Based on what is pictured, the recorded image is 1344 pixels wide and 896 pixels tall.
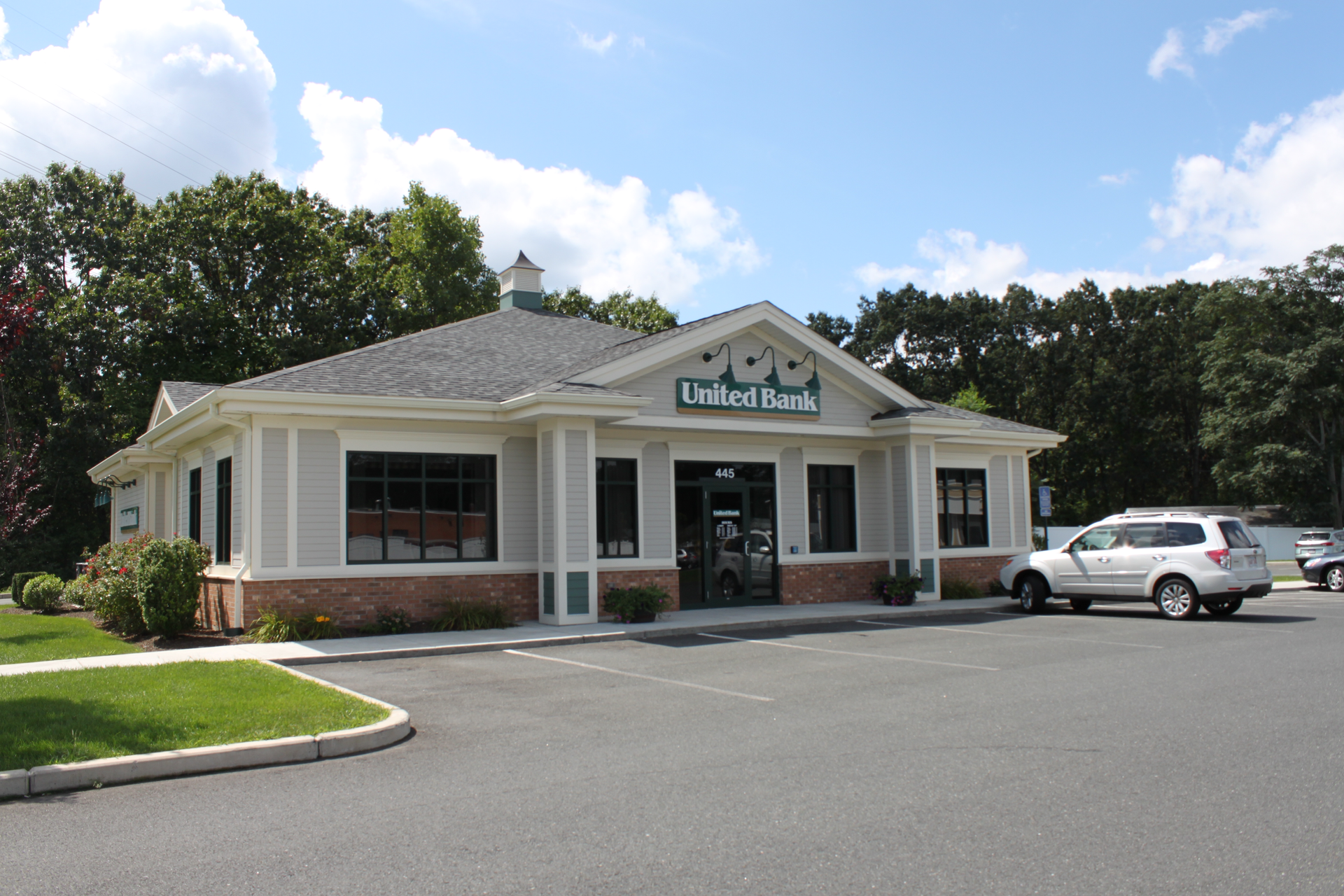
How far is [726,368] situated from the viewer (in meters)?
18.2

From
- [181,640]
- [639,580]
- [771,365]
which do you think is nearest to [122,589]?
[181,640]

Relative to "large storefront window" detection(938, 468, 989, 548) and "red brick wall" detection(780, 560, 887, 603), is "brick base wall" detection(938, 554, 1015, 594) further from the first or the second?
"red brick wall" detection(780, 560, 887, 603)

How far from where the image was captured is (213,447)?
1741 centimetres

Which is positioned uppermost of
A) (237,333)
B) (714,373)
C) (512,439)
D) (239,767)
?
(237,333)

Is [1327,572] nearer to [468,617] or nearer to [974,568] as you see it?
[974,568]

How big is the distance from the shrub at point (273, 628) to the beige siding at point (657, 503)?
5993 mm

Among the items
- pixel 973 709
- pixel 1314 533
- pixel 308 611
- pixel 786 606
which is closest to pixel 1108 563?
pixel 786 606

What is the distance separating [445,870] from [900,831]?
237 centimetres

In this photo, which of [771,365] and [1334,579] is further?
[1334,579]

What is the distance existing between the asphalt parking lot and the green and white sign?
298 inches

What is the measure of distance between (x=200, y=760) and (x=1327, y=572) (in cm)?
2714

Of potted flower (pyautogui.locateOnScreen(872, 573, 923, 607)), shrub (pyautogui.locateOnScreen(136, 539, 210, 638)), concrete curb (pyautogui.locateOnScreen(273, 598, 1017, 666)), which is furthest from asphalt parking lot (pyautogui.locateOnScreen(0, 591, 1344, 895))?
potted flower (pyautogui.locateOnScreen(872, 573, 923, 607))

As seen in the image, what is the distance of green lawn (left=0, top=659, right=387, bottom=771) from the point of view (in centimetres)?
715

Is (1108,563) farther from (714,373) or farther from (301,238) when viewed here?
(301,238)
